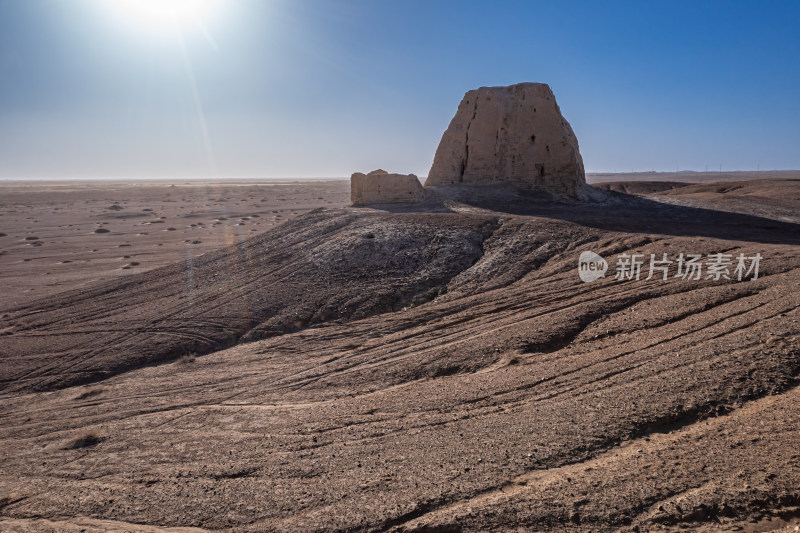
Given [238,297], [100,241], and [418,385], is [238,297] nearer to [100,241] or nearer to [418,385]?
[418,385]

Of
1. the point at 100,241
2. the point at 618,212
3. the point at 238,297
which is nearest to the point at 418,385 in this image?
the point at 238,297

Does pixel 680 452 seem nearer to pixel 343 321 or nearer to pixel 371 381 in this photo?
pixel 371 381

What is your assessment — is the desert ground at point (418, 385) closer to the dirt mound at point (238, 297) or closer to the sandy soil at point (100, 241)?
the dirt mound at point (238, 297)

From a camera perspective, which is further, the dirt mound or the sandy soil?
the sandy soil

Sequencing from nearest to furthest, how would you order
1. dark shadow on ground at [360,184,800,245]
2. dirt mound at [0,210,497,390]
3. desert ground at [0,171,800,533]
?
desert ground at [0,171,800,533], dirt mound at [0,210,497,390], dark shadow on ground at [360,184,800,245]

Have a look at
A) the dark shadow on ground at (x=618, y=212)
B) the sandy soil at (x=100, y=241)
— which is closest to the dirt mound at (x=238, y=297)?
the dark shadow on ground at (x=618, y=212)

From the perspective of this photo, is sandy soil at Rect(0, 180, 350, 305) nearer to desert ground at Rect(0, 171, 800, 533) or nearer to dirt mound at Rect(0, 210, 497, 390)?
desert ground at Rect(0, 171, 800, 533)

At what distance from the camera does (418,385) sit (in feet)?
29.5

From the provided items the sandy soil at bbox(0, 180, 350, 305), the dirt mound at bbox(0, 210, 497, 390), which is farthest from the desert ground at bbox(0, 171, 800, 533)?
the sandy soil at bbox(0, 180, 350, 305)

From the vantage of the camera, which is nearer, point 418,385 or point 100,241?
point 418,385

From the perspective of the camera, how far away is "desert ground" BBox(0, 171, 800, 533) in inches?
203

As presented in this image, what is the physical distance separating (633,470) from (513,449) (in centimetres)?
132

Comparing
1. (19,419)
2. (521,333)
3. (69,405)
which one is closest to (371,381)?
(521,333)

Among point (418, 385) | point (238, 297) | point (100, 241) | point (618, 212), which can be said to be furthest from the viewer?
point (100, 241)
